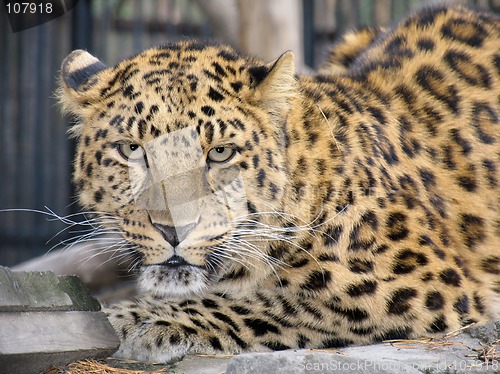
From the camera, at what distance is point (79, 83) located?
5.33m

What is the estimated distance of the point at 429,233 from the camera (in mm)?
5191

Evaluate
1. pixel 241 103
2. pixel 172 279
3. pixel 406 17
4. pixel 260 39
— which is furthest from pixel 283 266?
pixel 260 39

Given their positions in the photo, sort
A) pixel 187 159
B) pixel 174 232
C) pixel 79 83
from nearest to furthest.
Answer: pixel 174 232, pixel 187 159, pixel 79 83

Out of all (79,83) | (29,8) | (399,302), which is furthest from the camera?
(29,8)

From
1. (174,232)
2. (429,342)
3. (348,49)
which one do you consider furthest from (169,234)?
(348,49)

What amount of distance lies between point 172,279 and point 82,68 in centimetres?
148

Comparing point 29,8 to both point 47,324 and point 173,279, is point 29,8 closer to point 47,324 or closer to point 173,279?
point 173,279

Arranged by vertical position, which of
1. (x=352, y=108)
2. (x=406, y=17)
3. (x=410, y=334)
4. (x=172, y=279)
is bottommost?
(x=410, y=334)

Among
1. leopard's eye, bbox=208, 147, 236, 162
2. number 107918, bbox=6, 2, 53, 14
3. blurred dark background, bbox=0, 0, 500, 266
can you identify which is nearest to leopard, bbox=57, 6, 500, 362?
leopard's eye, bbox=208, 147, 236, 162

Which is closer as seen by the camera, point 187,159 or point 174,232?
point 174,232

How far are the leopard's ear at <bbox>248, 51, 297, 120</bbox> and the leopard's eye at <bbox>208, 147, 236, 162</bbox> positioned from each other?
37 cm

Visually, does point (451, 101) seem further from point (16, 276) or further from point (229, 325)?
point (16, 276)

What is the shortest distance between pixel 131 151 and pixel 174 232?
1.94ft

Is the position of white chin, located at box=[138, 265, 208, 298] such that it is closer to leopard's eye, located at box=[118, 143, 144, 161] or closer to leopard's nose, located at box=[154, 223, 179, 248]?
leopard's nose, located at box=[154, 223, 179, 248]
